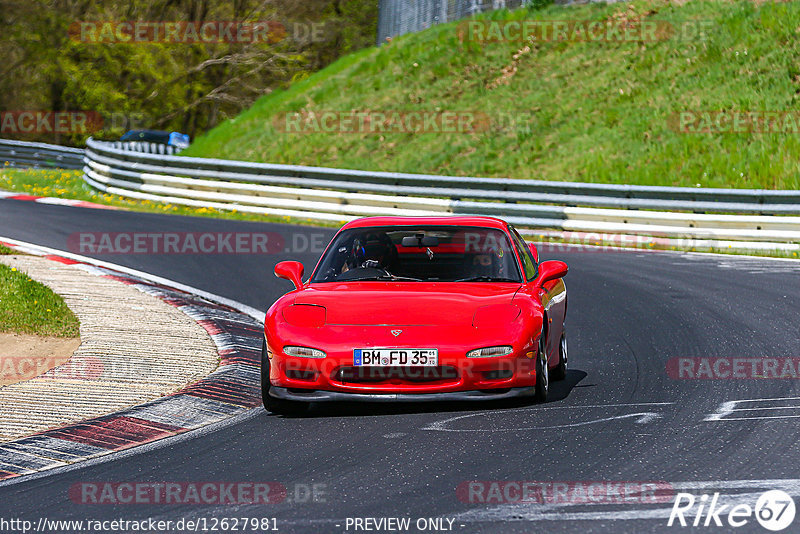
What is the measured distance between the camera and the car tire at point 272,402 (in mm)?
7430

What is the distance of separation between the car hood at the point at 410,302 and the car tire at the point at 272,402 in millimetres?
503

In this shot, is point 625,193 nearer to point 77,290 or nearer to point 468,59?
point 77,290

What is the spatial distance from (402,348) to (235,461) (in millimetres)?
1403

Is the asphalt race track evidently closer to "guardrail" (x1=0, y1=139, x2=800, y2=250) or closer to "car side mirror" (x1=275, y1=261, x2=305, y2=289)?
"car side mirror" (x1=275, y1=261, x2=305, y2=289)

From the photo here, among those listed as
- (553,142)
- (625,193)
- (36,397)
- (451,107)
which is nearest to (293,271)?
(36,397)

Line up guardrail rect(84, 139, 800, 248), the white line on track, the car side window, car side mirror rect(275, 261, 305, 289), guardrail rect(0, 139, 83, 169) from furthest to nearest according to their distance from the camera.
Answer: guardrail rect(0, 139, 83, 169) < guardrail rect(84, 139, 800, 248) < the car side window < car side mirror rect(275, 261, 305, 289) < the white line on track

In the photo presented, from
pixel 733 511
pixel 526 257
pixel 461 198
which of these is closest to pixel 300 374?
pixel 526 257

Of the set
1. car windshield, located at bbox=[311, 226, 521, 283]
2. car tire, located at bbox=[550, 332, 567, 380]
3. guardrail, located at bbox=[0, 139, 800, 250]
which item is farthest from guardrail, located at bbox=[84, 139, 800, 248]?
car windshield, located at bbox=[311, 226, 521, 283]

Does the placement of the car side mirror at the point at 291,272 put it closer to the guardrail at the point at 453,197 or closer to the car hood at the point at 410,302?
the car hood at the point at 410,302

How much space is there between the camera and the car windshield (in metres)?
8.29

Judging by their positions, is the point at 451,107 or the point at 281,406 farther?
the point at 451,107

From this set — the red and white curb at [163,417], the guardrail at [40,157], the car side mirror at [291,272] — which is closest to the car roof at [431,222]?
the car side mirror at [291,272]

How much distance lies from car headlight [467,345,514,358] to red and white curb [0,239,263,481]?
170 cm

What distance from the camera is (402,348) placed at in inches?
280
